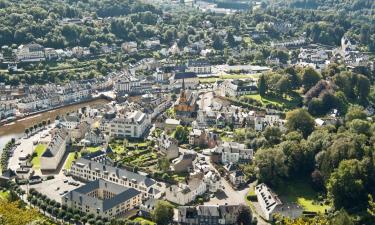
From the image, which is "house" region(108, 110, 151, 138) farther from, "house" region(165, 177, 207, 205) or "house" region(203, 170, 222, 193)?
"house" region(165, 177, 207, 205)

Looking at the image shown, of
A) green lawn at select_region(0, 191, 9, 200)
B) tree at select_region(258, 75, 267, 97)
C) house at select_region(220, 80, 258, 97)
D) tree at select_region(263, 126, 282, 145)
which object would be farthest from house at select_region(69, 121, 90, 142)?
tree at select_region(258, 75, 267, 97)

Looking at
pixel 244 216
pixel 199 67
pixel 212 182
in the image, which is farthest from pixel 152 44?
pixel 244 216

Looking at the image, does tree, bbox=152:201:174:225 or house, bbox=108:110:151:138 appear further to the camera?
→ house, bbox=108:110:151:138

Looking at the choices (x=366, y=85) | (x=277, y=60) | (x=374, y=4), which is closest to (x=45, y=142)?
(x=366, y=85)

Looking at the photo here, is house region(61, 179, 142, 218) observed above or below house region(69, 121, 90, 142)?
above

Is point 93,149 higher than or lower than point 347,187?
lower

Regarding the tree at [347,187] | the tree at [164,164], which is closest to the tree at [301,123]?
the tree at [347,187]

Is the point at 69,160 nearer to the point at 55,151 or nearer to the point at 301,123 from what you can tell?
the point at 55,151
